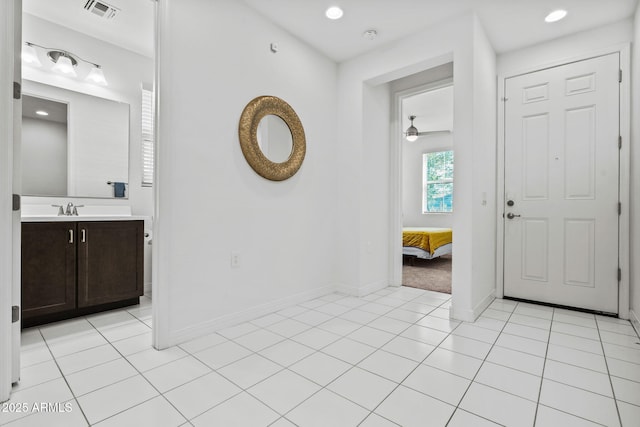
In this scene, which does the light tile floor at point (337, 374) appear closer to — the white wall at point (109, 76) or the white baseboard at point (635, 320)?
the white baseboard at point (635, 320)

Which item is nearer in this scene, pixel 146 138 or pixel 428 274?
pixel 146 138

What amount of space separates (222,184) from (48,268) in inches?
58.8

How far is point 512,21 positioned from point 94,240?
13.6 ft

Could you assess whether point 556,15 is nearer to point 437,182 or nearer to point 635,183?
point 635,183

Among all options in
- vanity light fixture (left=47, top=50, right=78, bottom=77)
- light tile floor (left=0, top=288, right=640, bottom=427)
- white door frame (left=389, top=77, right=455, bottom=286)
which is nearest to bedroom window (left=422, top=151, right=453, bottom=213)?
white door frame (left=389, top=77, right=455, bottom=286)

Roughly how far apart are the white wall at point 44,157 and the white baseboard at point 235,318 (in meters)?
1.93

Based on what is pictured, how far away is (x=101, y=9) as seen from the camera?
102 inches

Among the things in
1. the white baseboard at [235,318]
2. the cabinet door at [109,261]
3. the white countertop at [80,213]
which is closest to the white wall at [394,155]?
the white baseboard at [235,318]

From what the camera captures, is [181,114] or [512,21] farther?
[512,21]

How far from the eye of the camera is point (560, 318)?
2707mm

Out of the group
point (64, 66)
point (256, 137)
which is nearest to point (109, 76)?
point (64, 66)

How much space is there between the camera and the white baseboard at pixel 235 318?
2121mm

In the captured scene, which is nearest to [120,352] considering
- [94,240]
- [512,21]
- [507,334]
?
[94,240]

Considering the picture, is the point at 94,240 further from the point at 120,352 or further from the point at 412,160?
the point at 412,160
